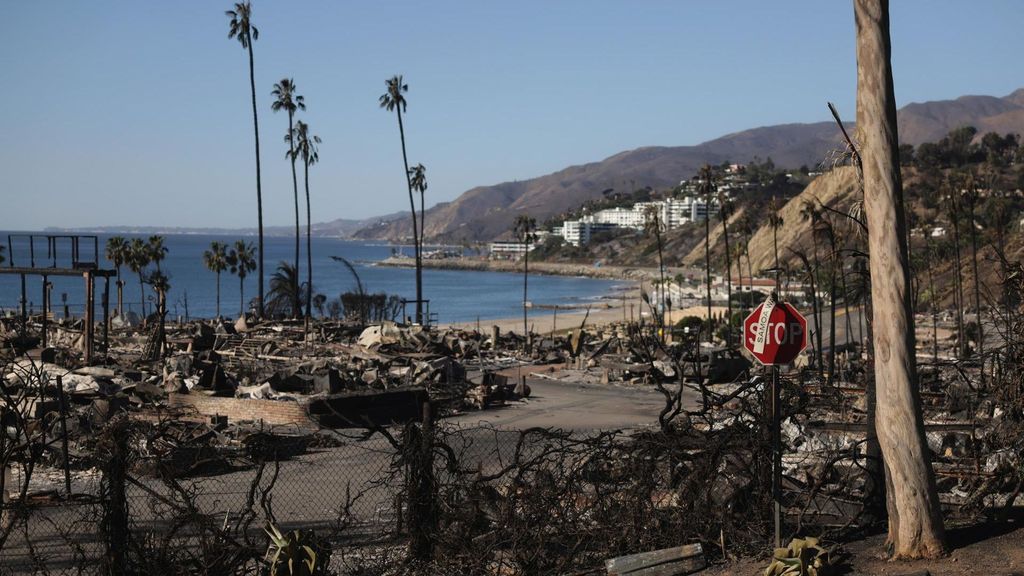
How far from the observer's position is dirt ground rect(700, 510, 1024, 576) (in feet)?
26.9

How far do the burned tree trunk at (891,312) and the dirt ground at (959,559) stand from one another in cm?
18

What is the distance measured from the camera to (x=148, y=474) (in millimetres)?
15398

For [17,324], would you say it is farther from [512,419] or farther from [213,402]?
[512,419]

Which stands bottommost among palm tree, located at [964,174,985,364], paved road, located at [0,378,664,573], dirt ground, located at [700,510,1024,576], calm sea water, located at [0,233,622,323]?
calm sea water, located at [0,233,622,323]

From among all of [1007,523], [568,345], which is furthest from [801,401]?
[568,345]

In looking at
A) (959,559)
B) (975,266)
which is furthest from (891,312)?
(975,266)

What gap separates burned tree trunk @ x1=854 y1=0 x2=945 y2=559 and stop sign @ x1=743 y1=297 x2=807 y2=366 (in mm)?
944

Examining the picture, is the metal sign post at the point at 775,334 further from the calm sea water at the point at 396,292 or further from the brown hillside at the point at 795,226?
the brown hillside at the point at 795,226

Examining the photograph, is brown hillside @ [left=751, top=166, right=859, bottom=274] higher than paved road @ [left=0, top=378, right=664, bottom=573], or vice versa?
brown hillside @ [left=751, top=166, right=859, bottom=274]

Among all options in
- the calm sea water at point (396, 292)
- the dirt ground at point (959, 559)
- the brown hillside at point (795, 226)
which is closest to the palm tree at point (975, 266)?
the dirt ground at point (959, 559)

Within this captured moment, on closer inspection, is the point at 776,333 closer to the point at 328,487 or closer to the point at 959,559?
the point at 959,559

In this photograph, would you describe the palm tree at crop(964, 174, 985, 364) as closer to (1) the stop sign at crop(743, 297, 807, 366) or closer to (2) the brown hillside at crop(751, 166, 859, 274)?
(1) the stop sign at crop(743, 297, 807, 366)

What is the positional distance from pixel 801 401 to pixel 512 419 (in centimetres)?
1502

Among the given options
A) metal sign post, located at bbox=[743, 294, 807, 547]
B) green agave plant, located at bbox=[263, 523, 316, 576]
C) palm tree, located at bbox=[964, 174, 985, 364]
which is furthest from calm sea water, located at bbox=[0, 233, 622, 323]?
metal sign post, located at bbox=[743, 294, 807, 547]
